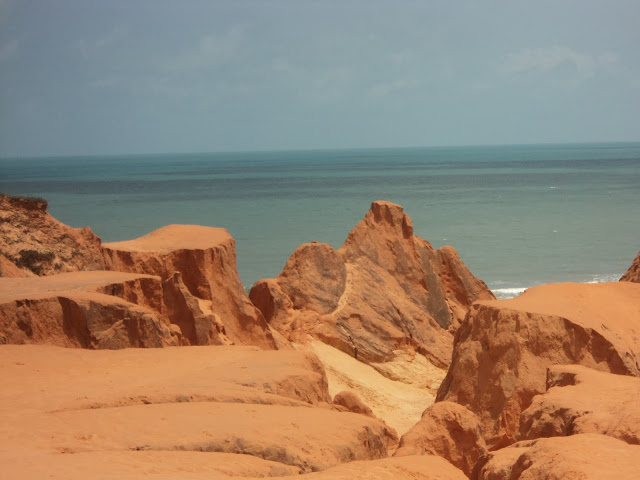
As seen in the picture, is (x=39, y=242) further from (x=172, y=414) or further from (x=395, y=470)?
(x=395, y=470)

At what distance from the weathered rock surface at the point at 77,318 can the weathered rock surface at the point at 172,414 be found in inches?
14.7

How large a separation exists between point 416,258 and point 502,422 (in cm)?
1037

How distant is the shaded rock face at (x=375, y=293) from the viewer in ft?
71.4

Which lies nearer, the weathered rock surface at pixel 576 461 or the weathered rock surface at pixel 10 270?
the weathered rock surface at pixel 576 461

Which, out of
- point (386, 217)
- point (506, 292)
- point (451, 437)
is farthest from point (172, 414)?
point (506, 292)

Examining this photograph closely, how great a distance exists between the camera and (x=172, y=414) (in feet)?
36.0

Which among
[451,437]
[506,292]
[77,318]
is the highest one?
[77,318]

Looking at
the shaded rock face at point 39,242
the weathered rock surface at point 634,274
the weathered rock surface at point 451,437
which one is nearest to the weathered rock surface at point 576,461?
the weathered rock surface at point 451,437

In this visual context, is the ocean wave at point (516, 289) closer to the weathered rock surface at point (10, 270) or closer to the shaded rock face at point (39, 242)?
the shaded rock face at point (39, 242)

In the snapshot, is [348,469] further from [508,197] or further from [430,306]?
[508,197]

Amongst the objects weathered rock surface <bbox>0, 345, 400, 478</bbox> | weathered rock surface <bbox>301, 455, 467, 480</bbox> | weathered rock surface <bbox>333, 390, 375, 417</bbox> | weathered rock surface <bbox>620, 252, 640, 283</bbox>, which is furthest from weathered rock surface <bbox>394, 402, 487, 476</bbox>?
weathered rock surface <bbox>620, 252, 640, 283</bbox>

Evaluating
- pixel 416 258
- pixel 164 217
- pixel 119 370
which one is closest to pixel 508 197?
pixel 164 217

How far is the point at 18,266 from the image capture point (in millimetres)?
18656

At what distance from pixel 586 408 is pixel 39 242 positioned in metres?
12.0
